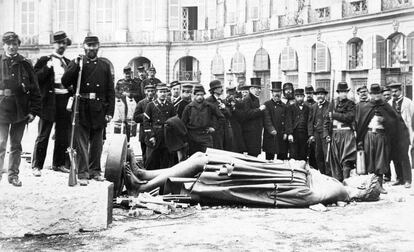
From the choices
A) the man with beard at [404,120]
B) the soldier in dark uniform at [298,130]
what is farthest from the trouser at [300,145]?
the man with beard at [404,120]

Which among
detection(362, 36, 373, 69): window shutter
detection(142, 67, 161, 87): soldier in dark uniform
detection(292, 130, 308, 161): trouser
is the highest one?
detection(362, 36, 373, 69): window shutter

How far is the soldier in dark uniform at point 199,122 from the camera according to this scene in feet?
36.6

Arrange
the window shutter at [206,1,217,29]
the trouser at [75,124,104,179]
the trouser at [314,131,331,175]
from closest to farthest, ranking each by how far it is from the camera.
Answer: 1. the trouser at [75,124,104,179]
2. the trouser at [314,131,331,175]
3. the window shutter at [206,1,217,29]

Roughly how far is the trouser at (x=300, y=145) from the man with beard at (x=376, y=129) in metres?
1.67

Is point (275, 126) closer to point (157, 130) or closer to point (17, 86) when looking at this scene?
point (157, 130)

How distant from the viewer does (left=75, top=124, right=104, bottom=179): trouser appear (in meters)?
8.53

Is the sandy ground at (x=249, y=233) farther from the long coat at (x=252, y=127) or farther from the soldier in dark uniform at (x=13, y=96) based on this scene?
the long coat at (x=252, y=127)

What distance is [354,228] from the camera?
7.28m

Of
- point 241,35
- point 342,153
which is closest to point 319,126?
point 342,153

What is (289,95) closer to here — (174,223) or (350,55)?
(174,223)

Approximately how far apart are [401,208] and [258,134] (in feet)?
14.7

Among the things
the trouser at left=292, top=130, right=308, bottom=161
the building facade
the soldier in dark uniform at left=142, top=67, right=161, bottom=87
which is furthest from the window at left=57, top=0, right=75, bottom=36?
the trouser at left=292, top=130, right=308, bottom=161

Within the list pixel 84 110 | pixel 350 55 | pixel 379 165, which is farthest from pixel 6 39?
pixel 350 55

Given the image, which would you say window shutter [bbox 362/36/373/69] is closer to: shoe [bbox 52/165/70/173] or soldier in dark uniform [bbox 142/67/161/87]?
soldier in dark uniform [bbox 142/67/161/87]
